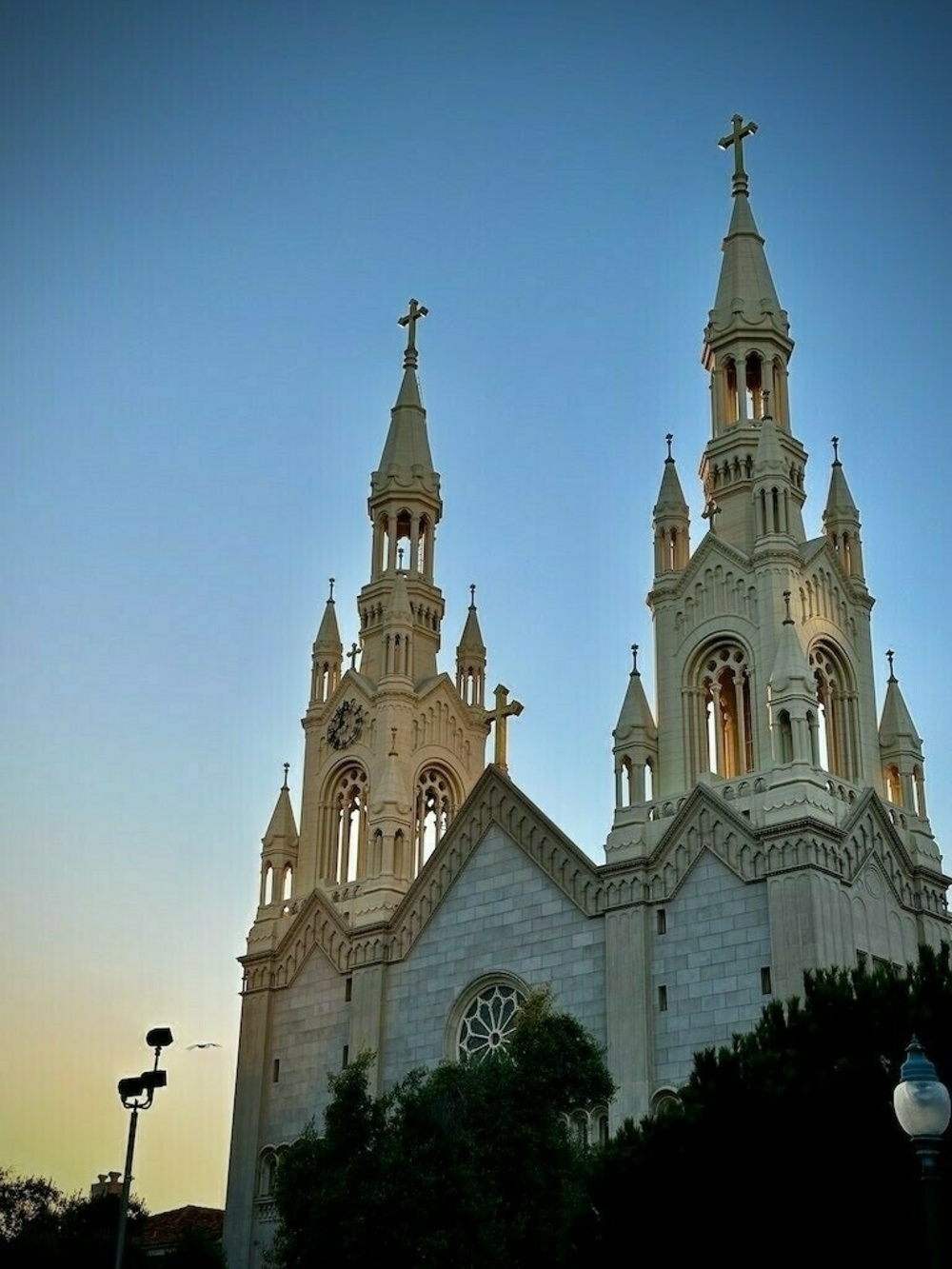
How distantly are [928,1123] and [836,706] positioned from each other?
3442 cm

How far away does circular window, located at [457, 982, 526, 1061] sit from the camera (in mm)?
46125

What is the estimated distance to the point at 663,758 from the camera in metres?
46.5

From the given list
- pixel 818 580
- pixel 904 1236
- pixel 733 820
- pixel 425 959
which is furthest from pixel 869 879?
pixel 904 1236

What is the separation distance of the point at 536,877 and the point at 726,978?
7441 millimetres

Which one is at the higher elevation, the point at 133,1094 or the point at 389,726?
the point at 389,726

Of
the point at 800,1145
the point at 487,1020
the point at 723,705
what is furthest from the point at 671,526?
the point at 800,1145

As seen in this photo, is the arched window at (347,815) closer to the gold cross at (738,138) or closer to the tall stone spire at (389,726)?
the tall stone spire at (389,726)

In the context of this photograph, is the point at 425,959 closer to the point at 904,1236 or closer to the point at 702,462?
the point at 702,462

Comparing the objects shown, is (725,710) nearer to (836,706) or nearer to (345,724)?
(836,706)

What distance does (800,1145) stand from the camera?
80.4 ft

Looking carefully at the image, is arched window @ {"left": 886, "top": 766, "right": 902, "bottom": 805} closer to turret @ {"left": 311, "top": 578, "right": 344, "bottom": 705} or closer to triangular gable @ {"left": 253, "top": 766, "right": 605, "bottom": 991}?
triangular gable @ {"left": 253, "top": 766, "right": 605, "bottom": 991}

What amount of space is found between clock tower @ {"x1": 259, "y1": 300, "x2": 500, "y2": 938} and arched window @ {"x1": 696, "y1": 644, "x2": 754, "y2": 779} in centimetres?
1101

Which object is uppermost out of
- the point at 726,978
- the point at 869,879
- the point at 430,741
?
the point at 430,741

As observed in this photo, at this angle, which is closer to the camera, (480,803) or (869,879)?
(869,879)
